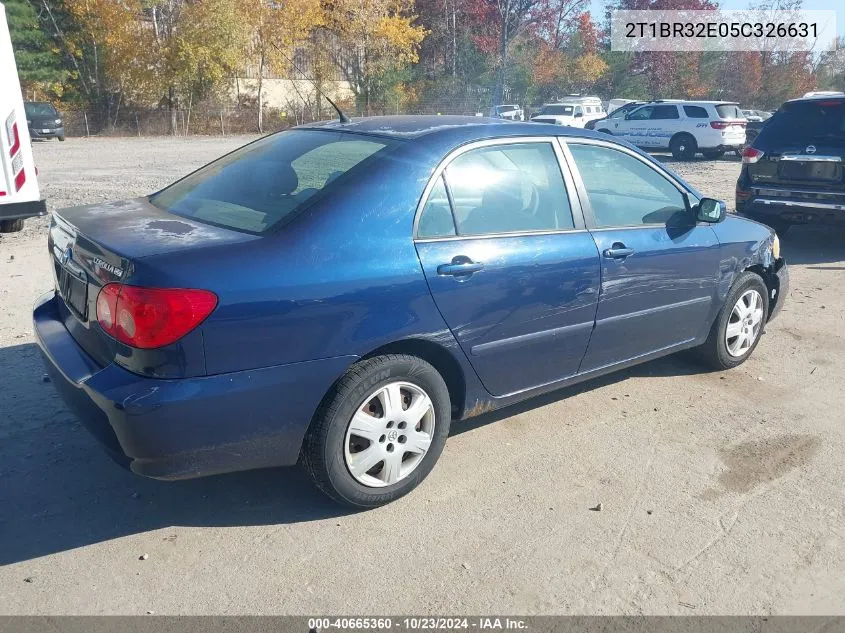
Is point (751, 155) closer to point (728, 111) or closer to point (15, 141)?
point (15, 141)

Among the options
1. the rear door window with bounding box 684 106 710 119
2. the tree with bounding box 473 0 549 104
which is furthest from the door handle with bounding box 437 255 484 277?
the tree with bounding box 473 0 549 104

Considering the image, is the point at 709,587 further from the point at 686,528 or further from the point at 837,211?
the point at 837,211

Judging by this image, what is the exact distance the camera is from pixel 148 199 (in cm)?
416

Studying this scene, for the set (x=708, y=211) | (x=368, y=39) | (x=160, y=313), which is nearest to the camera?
(x=160, y=313)

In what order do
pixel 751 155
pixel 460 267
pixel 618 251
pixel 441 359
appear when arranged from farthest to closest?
pixel 751 155 → pixel 618 251 → pixel 441 359 → pixel 460 267

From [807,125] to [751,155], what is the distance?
2.20 ft

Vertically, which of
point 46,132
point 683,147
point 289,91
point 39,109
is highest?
point 289,91

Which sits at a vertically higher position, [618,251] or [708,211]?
[708,211]

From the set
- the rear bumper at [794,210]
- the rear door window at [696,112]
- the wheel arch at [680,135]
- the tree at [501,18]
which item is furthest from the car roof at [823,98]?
the tree at [501,18]

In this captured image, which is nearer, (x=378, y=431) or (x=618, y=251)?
(x=378, y=431)

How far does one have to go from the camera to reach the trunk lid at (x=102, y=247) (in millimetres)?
3059

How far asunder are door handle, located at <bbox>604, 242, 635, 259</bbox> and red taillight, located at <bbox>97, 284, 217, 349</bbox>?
86.6 inches

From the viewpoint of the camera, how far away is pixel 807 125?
907 cm

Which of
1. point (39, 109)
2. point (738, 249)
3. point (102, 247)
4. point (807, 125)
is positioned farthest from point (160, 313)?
point (39, 109)
